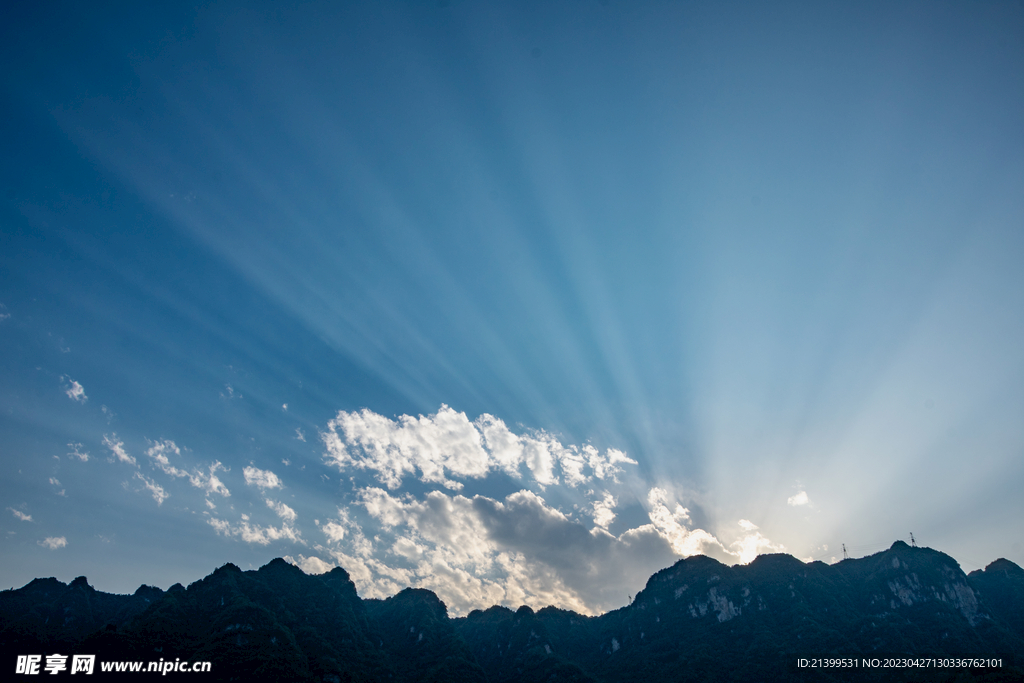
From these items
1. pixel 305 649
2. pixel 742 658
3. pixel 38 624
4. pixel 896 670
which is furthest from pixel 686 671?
pixel 38 624

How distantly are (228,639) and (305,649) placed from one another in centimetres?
3191

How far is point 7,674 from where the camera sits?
143750 mm

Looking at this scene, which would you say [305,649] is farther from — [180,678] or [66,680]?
[66,680]

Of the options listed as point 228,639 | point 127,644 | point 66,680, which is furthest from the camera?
point 228,639

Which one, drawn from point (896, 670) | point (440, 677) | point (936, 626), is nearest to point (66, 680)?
point (440, 677)

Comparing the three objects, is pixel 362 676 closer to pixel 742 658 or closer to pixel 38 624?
pixel 38 624

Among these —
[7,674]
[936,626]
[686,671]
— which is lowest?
[686,671]

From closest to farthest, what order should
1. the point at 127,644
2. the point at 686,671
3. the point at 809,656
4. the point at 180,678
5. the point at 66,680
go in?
the point at 66,680
the point at 180,678
the point at 127,644
the point at 809,656
the point at 686,671

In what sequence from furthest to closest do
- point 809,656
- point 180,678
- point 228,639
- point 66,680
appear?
point 809,656, point 228,639, point 180,678, point 66,680

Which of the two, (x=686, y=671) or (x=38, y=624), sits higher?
(x=38, y=624)

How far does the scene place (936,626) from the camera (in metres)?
198

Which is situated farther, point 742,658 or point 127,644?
point 742,658

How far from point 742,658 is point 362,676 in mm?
170225

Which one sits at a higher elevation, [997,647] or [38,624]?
[38,624]
